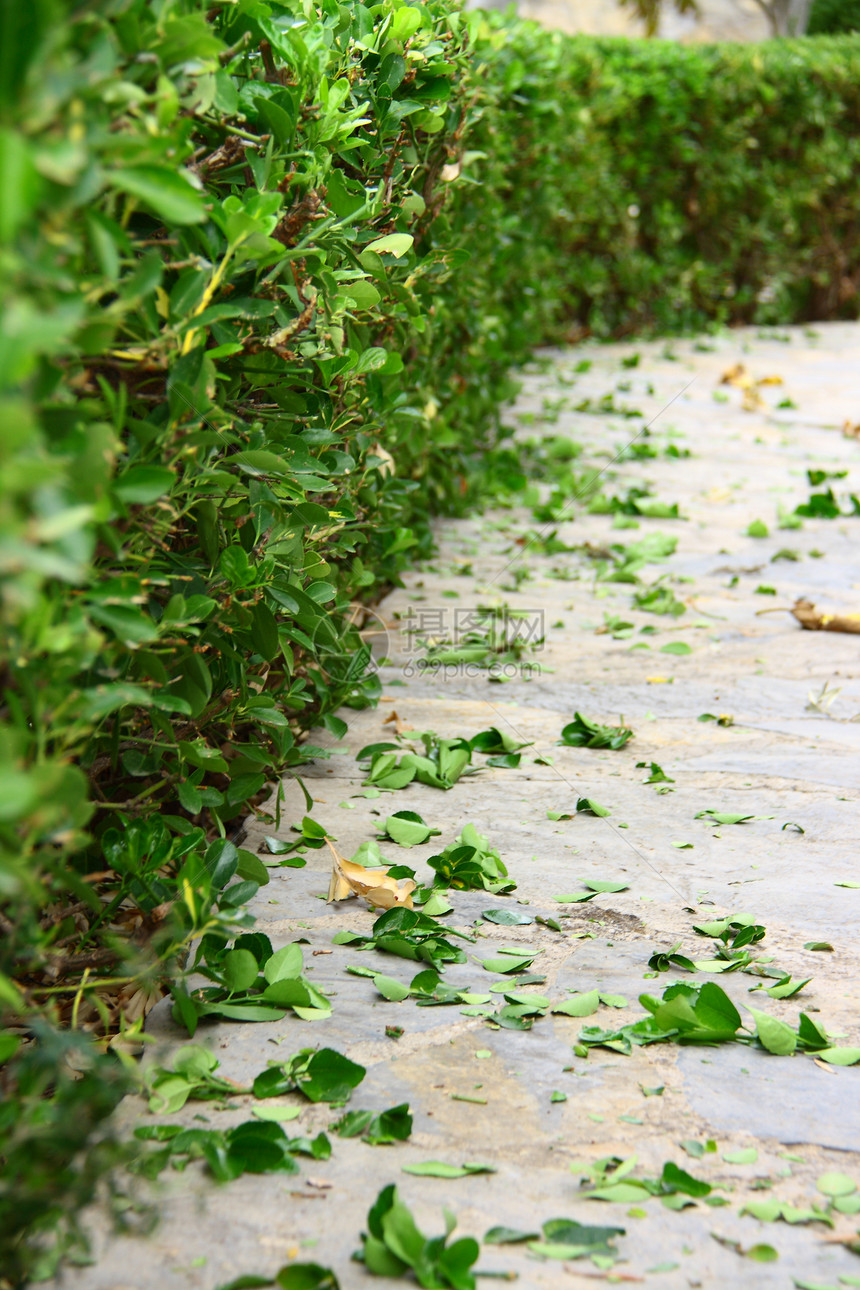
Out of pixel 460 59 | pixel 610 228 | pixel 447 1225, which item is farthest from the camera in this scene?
pixel 610 228

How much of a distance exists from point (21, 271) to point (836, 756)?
2.41 meters

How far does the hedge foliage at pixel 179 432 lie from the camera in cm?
92

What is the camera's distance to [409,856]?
2.24 meters

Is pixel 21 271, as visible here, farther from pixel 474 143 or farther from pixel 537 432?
pixel 537 432

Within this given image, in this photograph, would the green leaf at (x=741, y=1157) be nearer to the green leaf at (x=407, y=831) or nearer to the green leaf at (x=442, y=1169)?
the green leaf at (x=442, y=1169)

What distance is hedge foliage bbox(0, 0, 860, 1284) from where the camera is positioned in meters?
0.92

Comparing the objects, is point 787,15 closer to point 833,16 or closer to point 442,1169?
point 833,16

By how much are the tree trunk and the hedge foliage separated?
1320cm

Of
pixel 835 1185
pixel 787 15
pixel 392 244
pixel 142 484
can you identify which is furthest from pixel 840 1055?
pixel 787 15

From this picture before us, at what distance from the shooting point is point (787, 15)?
49.0 ft

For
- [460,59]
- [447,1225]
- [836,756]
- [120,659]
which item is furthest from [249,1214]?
[460,59]

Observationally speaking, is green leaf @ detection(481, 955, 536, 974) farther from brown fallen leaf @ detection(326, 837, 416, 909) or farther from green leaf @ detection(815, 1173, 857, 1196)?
green leaf @ detection(815, 1173, 857, 1196)

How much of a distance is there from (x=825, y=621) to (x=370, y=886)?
2256 millimetres

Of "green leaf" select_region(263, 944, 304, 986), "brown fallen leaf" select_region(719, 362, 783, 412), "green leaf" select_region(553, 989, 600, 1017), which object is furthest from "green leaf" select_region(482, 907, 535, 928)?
"brown fallen leaf" select_region(719, 362, 783, 412)
